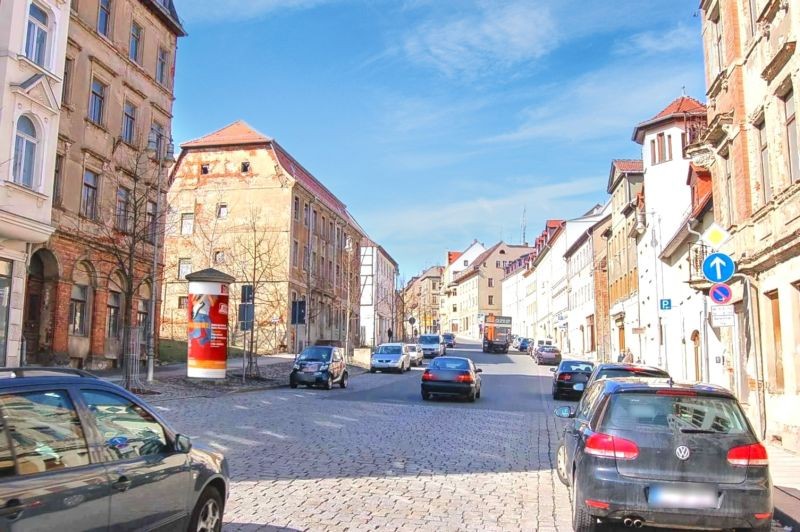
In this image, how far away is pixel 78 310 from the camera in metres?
25.1

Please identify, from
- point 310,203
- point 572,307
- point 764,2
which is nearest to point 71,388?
point 764,2

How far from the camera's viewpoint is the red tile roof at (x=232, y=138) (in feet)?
158

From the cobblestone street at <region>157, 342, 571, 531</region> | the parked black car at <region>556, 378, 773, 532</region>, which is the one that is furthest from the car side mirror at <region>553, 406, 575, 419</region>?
the parked black car at <region>556, 378, 773, 532</region>

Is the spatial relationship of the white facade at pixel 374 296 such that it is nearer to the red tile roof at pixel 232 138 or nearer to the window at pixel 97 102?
the red tile roof at pixel 232 138

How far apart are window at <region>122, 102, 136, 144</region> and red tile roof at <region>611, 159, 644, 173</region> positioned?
1151 inches

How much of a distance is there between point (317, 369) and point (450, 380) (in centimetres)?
600

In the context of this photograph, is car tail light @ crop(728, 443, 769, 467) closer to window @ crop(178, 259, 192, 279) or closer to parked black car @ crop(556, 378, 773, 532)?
parked black car @ crop(556, 378, 773, 532)

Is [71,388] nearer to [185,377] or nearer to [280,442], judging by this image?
[280,442]

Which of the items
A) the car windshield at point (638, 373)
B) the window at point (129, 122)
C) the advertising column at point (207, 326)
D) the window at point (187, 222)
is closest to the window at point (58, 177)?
the window at point (129, 122)

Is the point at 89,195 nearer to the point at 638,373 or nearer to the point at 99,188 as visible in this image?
the point at 99,188

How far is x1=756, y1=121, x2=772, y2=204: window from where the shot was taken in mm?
14117

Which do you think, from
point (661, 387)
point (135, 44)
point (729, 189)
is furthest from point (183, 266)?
point (661, 387)

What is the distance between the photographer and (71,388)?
419cm

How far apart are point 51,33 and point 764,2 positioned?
1960cm
